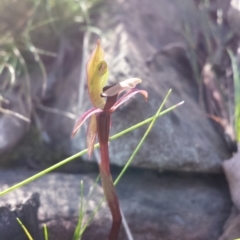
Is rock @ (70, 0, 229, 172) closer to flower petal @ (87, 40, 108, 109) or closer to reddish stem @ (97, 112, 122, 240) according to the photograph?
reddish stem @ (97, 112, 122, 240)

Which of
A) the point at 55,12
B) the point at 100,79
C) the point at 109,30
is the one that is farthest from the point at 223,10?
the point at 100,79

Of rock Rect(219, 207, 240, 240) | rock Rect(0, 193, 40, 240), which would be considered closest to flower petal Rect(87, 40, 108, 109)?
rock Rect(0, 193, 40, 240)

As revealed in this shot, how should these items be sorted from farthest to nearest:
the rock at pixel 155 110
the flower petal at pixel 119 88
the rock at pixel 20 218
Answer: the rock at pixel 155 110 < the rock at pixel 20 218 < the flower petal at pixel 119 88

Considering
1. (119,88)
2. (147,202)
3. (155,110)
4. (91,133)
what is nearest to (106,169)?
(91,133)

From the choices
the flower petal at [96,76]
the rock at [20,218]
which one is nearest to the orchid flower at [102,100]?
the flower petal at [96,76]

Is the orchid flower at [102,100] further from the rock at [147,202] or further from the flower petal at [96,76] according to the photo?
the rock at [147,202]
